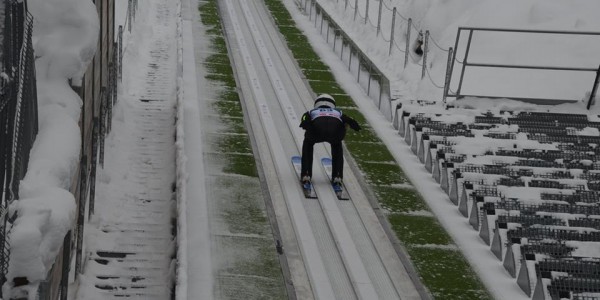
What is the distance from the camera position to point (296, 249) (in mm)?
9875

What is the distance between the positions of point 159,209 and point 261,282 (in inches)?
111

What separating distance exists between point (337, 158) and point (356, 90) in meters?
6.54

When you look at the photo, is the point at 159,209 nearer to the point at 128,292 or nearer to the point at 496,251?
the point at 128,292

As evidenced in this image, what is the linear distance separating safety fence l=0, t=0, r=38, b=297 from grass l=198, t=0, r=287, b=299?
303cm

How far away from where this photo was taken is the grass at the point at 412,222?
30.8 feet

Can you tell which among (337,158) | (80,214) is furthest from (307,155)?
(80,214)

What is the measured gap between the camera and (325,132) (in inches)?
447

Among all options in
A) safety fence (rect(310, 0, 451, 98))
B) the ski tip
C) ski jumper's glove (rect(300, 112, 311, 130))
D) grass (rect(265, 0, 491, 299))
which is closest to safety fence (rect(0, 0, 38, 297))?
grass (rect(265, 0, 491, 299))

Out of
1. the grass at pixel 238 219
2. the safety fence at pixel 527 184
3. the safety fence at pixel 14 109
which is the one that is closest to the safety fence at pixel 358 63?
the safety fence at pixel 527 184

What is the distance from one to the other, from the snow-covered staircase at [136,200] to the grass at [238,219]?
58 cm

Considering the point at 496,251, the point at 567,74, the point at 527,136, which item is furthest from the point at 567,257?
the point at 567,74

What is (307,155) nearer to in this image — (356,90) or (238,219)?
(238,219)

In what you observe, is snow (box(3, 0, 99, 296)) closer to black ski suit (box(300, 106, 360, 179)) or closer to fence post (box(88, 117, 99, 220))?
fence post (box(88, 117, 99, 220))

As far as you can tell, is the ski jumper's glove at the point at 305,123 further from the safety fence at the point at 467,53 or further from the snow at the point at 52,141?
the safety fence at the point at 467,53
